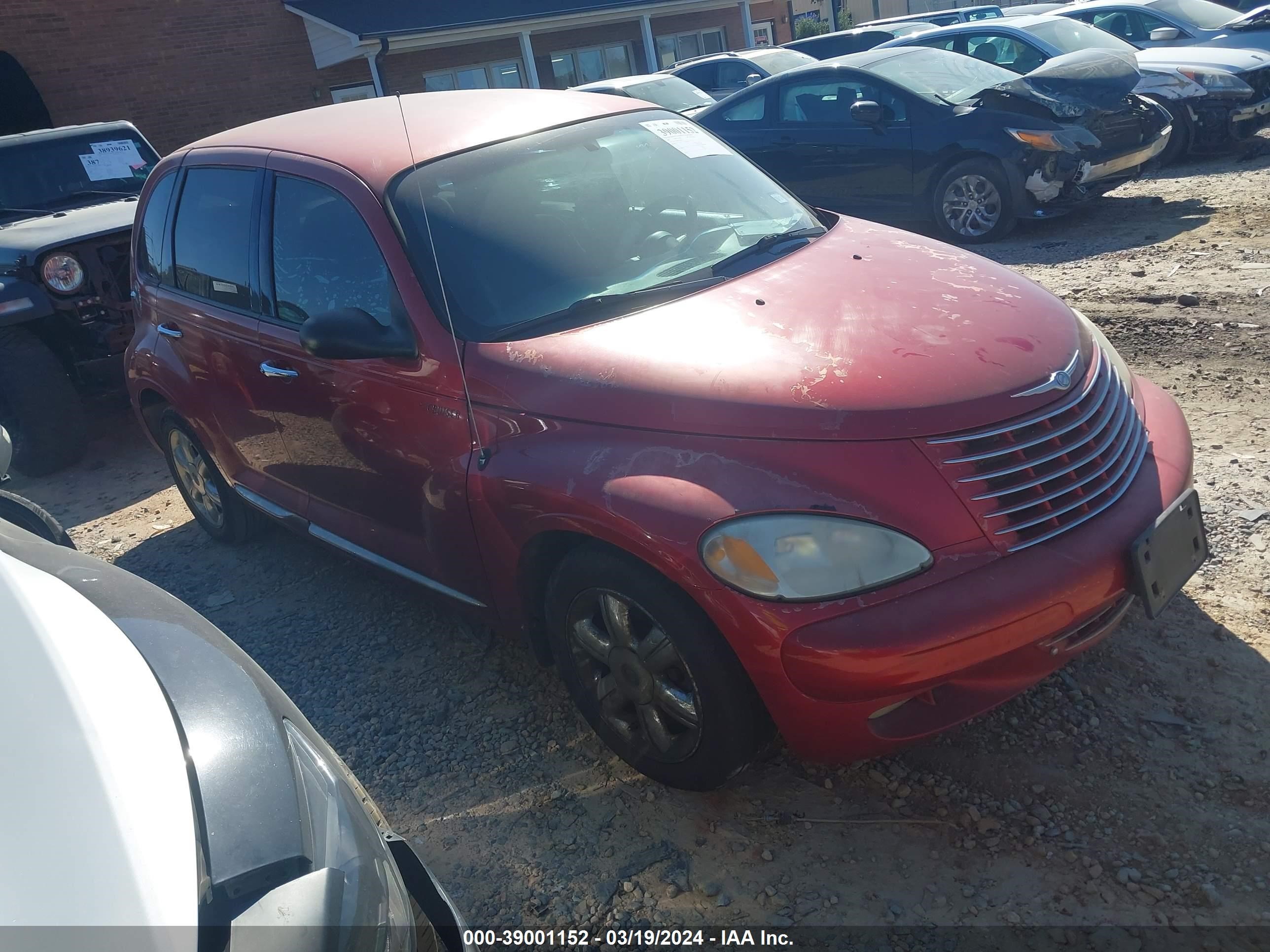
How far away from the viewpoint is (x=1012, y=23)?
35.3 ft

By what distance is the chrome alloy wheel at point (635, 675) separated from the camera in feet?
8.52

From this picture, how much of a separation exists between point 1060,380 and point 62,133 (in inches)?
308

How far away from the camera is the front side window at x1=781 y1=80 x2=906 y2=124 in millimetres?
8430

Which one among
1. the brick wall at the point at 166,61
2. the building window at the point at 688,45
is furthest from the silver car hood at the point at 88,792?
the building window at the point at 688,45

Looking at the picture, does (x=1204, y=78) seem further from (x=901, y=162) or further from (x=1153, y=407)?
(x=1153, y=407)

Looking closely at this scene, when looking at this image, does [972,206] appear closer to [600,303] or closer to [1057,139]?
[1057,139]

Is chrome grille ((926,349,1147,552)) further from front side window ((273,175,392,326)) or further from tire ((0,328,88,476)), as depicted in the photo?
tire ((0,328,88,476))

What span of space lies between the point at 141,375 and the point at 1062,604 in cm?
424

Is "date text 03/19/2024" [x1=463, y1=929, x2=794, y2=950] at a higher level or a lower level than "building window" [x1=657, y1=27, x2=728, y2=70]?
lower

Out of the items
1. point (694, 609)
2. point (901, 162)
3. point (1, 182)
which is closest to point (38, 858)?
point (694, 609)

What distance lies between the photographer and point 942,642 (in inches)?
88.7

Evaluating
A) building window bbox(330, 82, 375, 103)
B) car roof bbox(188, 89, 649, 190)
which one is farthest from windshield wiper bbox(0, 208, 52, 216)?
building window bbox(330, 82, 375, 103)

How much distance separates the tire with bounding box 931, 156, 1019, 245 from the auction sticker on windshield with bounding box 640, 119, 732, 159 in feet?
15.4

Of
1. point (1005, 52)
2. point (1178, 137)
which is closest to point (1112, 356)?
point (1178, 137)
